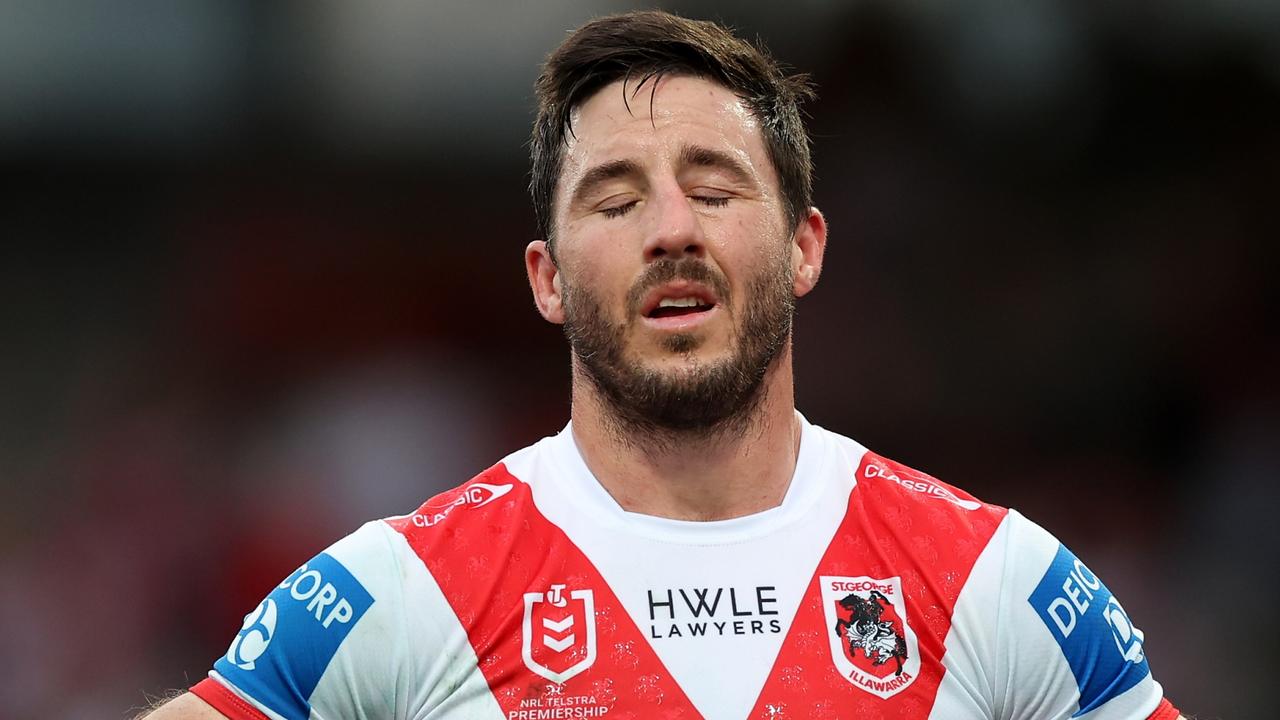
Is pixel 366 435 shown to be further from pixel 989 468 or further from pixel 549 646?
pixel 549 646

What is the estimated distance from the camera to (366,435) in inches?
297

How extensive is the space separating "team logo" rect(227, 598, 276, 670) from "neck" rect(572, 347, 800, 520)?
81 cm

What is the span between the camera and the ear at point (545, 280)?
3062 millimetres

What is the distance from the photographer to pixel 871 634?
106 inches

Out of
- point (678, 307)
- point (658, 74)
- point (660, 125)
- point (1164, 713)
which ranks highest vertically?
point (658, 74)

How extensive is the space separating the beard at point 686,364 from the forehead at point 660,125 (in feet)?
0.91

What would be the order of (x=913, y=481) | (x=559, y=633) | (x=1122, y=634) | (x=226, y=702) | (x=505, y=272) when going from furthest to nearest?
(x=505, y=272)
(x=913, y=481)
(x=1122, y=634)
(x=559, y=633)
(x=226, y=702)

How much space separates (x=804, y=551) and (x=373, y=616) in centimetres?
98

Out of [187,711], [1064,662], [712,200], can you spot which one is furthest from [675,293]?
[187,711]

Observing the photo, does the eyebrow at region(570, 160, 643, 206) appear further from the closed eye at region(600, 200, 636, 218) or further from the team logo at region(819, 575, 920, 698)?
the team logo at region(819, 575, 920, 698)

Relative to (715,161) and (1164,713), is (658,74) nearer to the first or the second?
(715,161)

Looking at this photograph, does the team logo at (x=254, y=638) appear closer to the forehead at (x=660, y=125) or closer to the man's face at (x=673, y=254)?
the man's face at (x=673, y=254)

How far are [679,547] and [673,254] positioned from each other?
0.67 m

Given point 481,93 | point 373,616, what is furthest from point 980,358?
point 373,616
